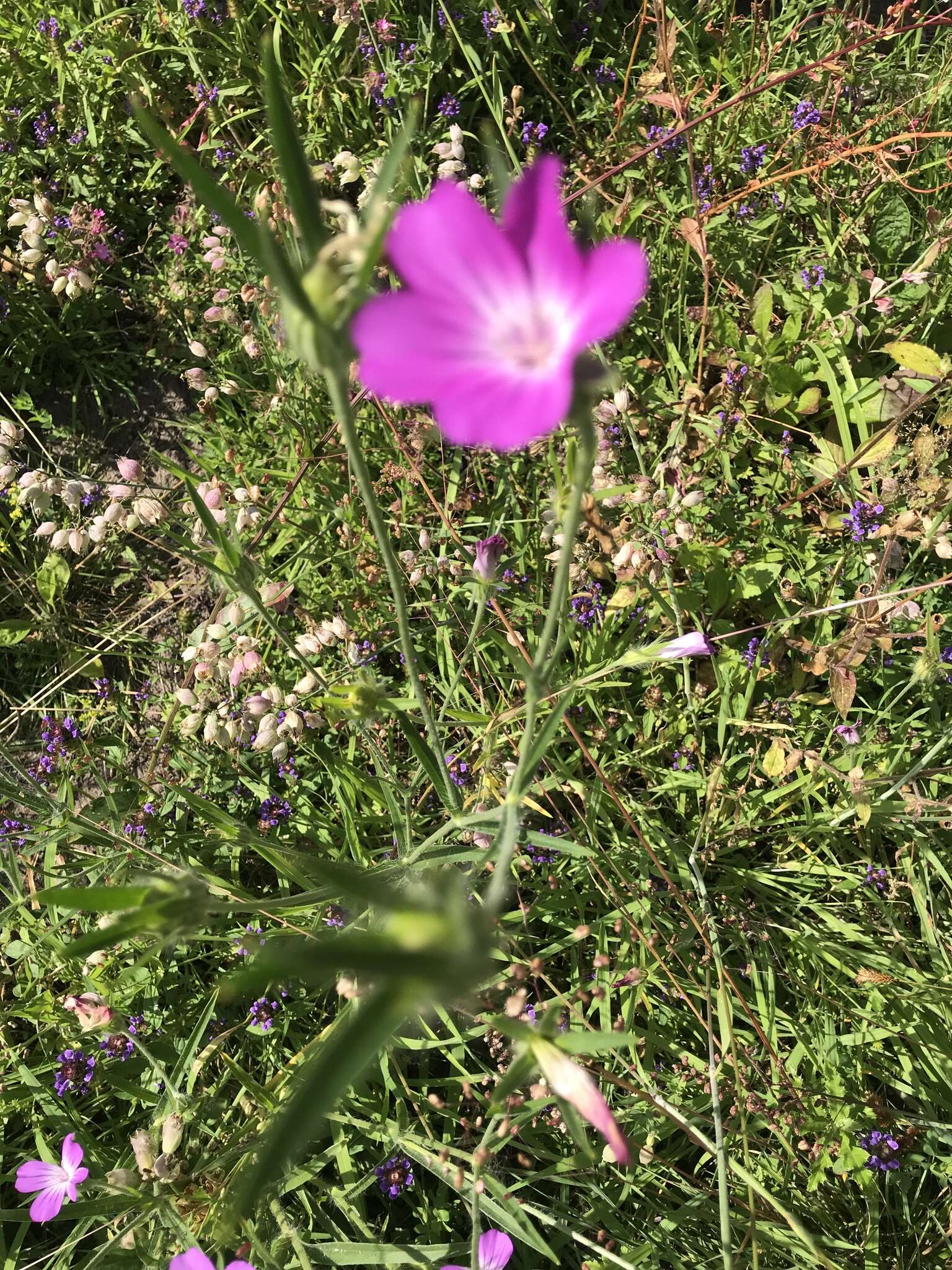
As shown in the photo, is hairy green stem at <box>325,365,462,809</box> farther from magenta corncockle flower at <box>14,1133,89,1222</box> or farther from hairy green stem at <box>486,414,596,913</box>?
magenta corncockle flower at <box>14,1133,89,1222</box>

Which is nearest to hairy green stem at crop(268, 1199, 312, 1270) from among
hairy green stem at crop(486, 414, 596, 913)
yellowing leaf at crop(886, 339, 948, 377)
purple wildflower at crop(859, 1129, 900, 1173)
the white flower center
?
hairy green stem at crop(486, 414, 596, 913)

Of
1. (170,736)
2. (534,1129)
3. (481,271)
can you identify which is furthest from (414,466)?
(534,1129)

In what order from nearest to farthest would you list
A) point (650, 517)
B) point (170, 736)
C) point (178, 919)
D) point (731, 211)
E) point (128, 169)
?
Result: point (178, 919), point (650, 517), point (170, 736), point (731, 211), point (128, 169)

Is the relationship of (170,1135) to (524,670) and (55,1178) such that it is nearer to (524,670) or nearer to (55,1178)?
(55,1178)

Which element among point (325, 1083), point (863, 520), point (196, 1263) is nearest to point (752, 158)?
point (863, 520)

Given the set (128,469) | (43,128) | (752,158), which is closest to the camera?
(128,469)

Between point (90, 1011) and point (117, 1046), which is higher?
point (90, 1011)

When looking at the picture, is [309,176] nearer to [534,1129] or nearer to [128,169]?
[534,1129]

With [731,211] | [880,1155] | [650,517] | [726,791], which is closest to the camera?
[880,1155]
